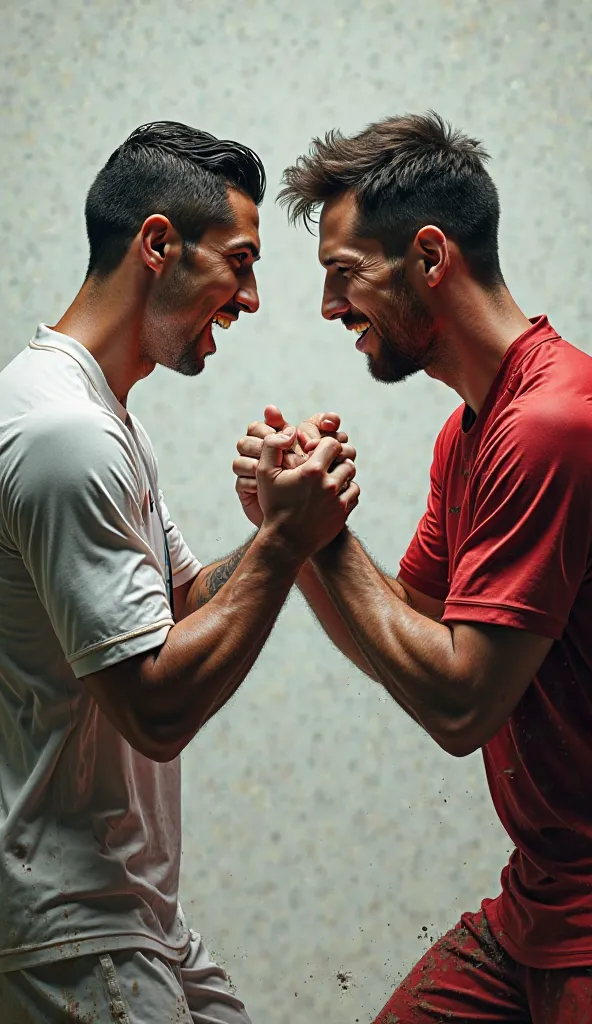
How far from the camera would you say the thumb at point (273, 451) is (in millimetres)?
1317

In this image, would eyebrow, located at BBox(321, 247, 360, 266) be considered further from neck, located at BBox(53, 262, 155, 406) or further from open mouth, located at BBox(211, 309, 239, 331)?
neck, located at BBox(53, 262, 155, 406)

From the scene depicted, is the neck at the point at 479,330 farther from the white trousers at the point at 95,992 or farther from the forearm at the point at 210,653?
the white trousers at the point at 95,992

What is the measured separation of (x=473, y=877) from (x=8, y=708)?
1.17 meters

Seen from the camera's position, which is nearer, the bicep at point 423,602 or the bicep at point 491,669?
the bicep at point 491,669

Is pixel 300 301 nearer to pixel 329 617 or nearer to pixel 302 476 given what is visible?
pixel 329 617

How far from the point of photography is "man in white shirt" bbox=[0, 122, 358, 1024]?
110 centimetres

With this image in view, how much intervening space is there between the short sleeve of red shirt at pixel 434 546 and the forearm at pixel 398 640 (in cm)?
31

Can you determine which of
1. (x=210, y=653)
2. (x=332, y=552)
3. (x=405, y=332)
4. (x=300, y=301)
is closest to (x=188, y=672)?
(x=210, y=653)

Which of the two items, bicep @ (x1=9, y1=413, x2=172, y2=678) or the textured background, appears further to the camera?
the textured background

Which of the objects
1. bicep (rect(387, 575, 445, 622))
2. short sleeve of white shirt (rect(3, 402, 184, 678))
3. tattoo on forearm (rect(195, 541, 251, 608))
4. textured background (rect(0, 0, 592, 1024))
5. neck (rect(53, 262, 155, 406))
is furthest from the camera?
textured background (rect(0, 0, 592, 1024))

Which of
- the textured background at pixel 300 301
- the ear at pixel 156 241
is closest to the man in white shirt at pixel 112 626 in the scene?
the ear at pixel 156 241

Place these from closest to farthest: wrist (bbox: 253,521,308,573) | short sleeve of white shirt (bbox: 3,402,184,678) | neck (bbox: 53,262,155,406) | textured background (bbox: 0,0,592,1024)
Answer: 1. short sleeve of white shirt (bbox: 3,402,184,678)
2. wrist (bbox: 253,521,308,573)
3. neck (bbox: 53,262,155,406)
4. textured background (bbox: 0,0,592,1024)

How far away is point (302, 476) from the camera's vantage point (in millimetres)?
1280

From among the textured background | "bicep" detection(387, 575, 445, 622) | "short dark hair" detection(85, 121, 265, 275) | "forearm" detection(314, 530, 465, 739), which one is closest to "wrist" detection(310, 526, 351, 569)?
"forearm" detection(314, 530, 465, 739)
